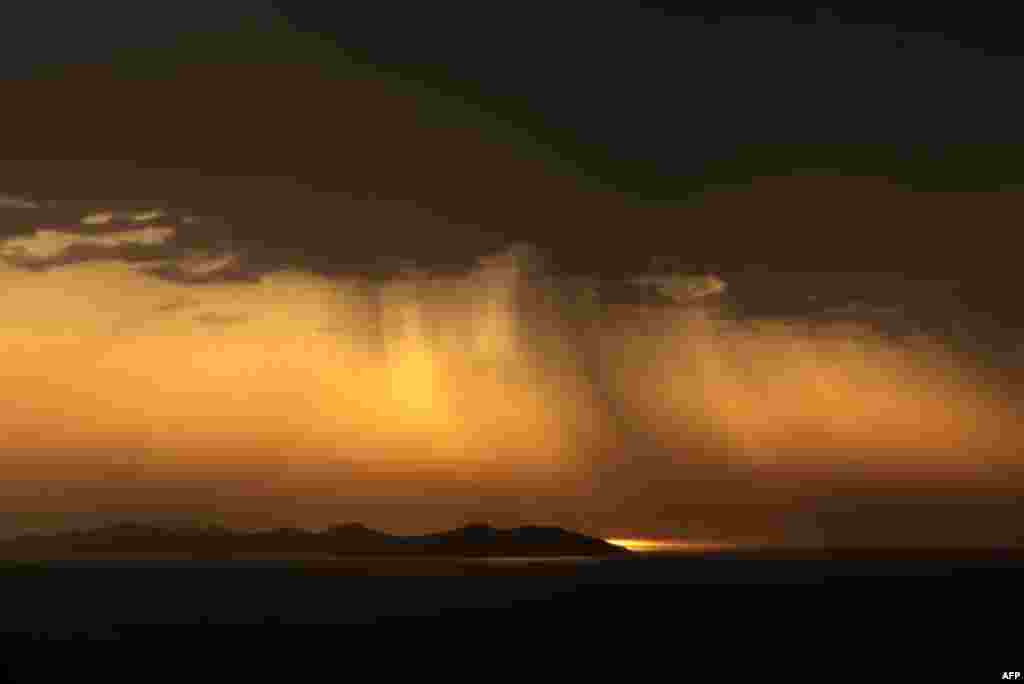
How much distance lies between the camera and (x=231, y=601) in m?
170

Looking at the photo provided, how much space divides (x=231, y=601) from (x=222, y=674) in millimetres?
100419

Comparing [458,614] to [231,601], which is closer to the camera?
[458,614]

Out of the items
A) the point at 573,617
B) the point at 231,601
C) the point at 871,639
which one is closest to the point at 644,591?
the point at 231,601

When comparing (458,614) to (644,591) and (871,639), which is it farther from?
(644,591)

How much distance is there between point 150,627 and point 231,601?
50.6 meters

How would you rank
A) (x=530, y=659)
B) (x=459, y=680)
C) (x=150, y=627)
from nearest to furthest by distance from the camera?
(x=459, y=680) < (x=530, y=659) < (x=150, y=627)

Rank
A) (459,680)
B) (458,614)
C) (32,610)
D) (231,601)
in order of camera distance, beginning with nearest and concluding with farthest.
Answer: (459,680) → (458,614) → (32,610) → (231,601)

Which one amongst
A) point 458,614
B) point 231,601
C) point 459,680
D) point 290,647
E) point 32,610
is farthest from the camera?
point 231,601

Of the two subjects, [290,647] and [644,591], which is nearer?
[290,647]

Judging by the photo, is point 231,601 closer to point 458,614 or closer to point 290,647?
point 458,614

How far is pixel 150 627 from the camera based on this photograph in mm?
120062

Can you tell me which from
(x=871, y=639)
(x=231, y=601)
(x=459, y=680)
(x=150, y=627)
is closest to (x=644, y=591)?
(x=231, y=601)

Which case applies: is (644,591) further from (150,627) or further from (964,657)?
(964,657)

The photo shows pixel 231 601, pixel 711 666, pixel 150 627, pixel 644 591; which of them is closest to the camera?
pixel 711 666
